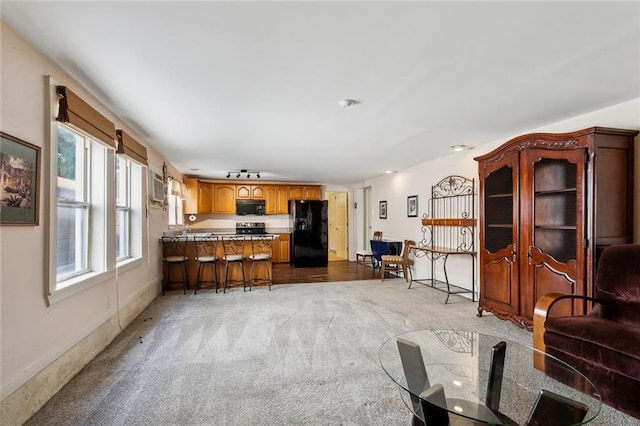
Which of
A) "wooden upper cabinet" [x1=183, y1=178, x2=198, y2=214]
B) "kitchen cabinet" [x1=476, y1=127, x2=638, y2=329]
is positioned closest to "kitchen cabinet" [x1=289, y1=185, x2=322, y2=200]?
"wooden upper cabinet" [x1=183, y1=178, x2=198, y2=214]

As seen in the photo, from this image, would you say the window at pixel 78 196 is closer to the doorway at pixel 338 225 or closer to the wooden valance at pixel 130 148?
the wooden valance at pixel 130 148

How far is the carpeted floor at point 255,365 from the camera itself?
1.88m

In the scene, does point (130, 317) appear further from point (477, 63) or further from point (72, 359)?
point (477, 63)

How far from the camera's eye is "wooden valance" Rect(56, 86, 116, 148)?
215cm

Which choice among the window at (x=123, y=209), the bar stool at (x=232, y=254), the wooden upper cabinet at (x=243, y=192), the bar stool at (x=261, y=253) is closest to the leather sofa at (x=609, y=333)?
the bar stool at (x=261, y=253)

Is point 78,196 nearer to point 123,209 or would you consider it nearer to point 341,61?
point 123,209

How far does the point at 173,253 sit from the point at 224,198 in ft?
10.1

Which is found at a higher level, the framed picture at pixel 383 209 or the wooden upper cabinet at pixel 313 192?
the wooden upper cabinet at pixel 313 192

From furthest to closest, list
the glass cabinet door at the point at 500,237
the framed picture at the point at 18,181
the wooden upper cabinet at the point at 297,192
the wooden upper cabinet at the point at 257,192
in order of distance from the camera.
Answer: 1. the wooden upper cabinet at the point at 297,192
2. the wooden upper cabinet at the point at 257,192
3. the glass cabinet door at the point at 500,237
4. the framed picture at the point at 18,181

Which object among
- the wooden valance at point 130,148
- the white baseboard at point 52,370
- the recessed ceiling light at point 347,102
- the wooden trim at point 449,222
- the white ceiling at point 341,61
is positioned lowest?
the white baseboard at point 52,370

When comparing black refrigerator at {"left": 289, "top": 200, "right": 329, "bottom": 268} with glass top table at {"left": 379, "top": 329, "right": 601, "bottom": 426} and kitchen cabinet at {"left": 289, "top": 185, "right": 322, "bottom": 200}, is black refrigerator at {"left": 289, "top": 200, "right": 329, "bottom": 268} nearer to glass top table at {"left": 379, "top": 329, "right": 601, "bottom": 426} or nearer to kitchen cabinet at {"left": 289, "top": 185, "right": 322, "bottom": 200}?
kitchen cabinet at {"left": 289, "top": 185, "right": 322, "bottom": 200}

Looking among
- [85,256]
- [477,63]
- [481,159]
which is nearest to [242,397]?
[85,256]

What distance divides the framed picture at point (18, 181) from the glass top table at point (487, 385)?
2.28 metres

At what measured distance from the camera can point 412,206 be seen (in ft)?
19.8
